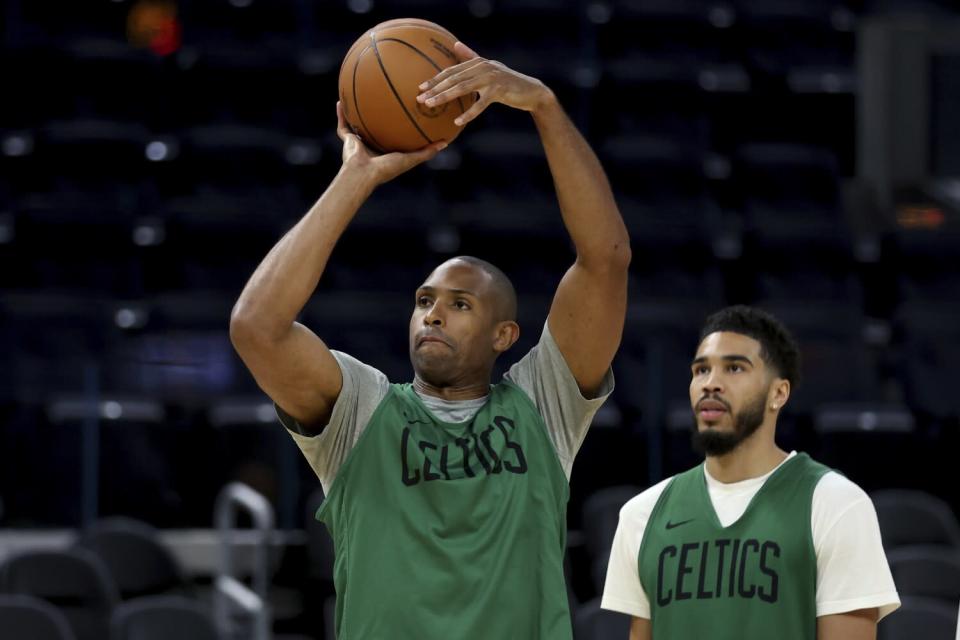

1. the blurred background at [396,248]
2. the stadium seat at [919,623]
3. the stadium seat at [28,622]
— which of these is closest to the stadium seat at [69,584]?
the blurred background at [396,248]

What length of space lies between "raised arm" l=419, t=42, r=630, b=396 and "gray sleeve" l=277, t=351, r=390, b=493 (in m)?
0.38

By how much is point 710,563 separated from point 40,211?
568 centimetres

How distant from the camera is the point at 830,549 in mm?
2875

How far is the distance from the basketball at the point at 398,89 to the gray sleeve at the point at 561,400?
0.44 metres

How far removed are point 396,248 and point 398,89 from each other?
17.3ft

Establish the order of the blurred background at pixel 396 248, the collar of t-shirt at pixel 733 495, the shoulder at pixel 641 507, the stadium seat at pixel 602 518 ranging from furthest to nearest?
the blurred background at pixel 396 248 → the stadium seat at pixel 602 518 → the shoulder at pixel 641 507 → the collar of t-shirt at pixel 733 495

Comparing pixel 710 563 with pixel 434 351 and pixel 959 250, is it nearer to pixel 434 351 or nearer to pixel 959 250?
pixel 434 351

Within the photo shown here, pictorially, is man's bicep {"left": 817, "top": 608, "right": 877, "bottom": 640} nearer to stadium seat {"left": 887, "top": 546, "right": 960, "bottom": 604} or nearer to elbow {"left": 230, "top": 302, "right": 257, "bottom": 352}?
elbow {"left": 230, "top": 302, "right": 257, "bottom": 352}

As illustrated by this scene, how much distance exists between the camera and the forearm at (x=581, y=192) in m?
2.70

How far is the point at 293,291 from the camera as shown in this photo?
2.58 metres

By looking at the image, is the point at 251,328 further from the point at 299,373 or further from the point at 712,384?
the point at 712,384

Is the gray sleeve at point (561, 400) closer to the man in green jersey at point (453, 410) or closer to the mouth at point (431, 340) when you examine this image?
the man in green jersey at point (453, 410)

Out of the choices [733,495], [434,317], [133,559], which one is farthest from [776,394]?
[133,559]

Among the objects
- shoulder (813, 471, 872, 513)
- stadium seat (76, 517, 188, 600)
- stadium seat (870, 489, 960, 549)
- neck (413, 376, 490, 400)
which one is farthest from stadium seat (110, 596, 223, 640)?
stadium seat (870, 489, 960, 549)
